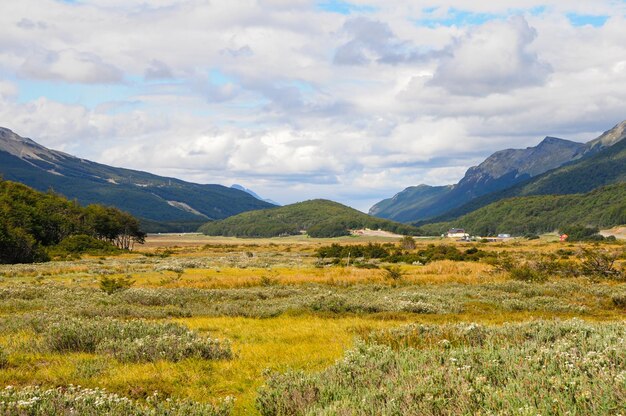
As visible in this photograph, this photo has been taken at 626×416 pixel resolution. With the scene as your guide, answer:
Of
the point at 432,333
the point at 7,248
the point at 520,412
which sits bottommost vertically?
the point at 7,248

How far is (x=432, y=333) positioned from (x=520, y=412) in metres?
7.62

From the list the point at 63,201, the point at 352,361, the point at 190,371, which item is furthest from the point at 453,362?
the point at 63,201

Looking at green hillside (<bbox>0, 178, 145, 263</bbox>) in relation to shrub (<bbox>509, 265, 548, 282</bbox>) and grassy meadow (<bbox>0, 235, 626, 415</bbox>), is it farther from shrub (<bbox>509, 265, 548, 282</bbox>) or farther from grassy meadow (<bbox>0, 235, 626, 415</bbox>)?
shrub (<bbox>509, 265, 548, 282</bbox>)

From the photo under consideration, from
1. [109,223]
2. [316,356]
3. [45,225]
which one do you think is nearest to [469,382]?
[316,356]

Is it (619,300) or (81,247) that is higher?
(619,300)

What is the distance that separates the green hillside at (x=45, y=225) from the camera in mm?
67000

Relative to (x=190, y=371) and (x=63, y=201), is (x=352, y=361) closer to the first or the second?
(x=190, y=371)

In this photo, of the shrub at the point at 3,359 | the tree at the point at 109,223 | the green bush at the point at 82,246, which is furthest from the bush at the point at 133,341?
the tree at the point at 109,223

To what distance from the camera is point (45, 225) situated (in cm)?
9675

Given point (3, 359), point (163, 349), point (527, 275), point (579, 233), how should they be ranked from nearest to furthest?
point (3, 359) → point (163, 349) → point (527, 275) → point (579, 233)

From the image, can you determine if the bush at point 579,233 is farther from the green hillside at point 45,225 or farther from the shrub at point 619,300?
the shrub at point 619,300

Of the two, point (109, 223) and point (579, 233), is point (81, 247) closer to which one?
point (109, 223)

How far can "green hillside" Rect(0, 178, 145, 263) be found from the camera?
220 feet

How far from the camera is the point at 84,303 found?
74.2 ft
